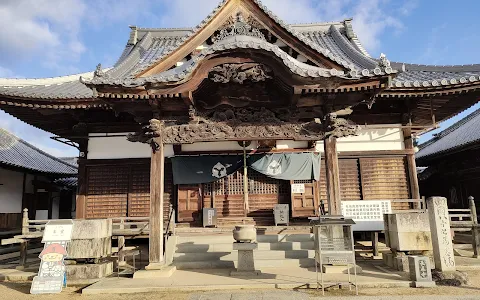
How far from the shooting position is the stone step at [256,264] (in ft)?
30.5

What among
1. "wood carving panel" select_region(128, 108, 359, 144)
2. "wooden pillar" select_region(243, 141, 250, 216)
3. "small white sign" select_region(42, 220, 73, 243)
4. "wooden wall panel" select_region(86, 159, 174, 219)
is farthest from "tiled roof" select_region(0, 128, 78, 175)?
"wooden pillar" select_region(243, 141, 250, 216)

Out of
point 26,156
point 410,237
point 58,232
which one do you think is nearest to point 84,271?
point 58,232

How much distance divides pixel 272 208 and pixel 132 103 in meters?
6.53

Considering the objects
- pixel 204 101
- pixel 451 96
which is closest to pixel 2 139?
pixel 204 101

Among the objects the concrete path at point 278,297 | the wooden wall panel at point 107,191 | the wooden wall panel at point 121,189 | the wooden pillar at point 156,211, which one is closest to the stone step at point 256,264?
the wooden pillar at point 156,211

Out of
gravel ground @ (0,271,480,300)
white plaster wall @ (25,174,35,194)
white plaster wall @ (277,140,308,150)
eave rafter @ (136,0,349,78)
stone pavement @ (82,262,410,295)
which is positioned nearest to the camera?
gravel ground @ (0,271,480,300)

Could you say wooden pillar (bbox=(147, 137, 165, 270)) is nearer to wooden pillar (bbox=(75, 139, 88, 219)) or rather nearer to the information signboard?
the information signboard

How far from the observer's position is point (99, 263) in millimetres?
9094

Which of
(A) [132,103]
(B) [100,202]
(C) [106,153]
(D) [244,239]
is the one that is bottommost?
(D) [244,239]

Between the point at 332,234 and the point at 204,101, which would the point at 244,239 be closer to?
the point at 332,234

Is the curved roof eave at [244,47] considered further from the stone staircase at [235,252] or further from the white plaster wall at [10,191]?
the white plaster wall at [10,191]

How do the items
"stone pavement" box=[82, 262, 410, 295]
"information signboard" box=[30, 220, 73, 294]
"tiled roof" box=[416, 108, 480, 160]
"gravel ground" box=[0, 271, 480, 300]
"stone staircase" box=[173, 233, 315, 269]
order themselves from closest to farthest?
"gravel ground" box=[0, 271, 480, 300]
"stone pavement" box=[82, 262, 410, 295]
"information signboard" box=[30, 220, 73, 294]
"stone staircase" box=[173, 233, 315, 269]
"tiled roof" box=[416, 108, 480, 160]

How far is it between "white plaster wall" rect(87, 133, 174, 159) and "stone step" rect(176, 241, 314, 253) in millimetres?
4337

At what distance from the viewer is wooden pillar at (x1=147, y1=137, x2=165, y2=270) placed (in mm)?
8938
